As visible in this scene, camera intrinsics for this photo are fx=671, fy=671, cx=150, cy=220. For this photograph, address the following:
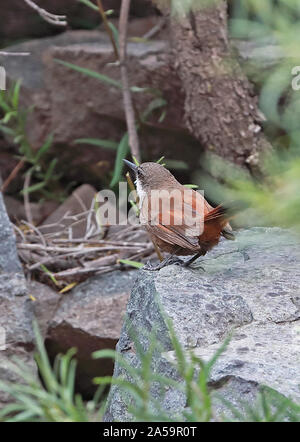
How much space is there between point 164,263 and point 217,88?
1472mm

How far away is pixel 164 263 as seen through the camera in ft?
9.47

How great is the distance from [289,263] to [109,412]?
958mm

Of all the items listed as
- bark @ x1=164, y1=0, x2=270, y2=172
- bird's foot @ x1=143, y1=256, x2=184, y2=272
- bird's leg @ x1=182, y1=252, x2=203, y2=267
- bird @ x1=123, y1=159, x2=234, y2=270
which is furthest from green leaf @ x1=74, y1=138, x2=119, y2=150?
bird's leg @ x1=182, y1=252, x2=203, y2=267

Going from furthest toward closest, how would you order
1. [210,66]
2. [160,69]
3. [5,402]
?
1. [160,69]
2. [210,66]
3. [5,402]

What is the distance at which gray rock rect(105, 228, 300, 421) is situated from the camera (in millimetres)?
1796

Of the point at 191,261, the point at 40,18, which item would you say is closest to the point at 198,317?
the point at 191,261

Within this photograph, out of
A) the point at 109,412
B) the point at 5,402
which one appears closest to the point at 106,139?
the point at 5,402

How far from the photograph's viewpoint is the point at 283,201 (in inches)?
30.8

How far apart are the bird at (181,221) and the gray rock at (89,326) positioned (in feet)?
2.31

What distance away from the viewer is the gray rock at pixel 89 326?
3551 mm

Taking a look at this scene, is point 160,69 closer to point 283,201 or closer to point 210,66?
point 210,66

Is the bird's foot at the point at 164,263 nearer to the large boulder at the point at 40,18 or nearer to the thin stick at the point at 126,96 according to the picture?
the thin stick at the point at 126,96

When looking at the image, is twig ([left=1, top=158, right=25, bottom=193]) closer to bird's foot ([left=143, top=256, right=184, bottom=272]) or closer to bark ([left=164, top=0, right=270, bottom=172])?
bark ([left=164, top=0, right=270, bottom=172])

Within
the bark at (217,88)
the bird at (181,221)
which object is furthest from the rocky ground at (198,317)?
the bark at (217,88)
